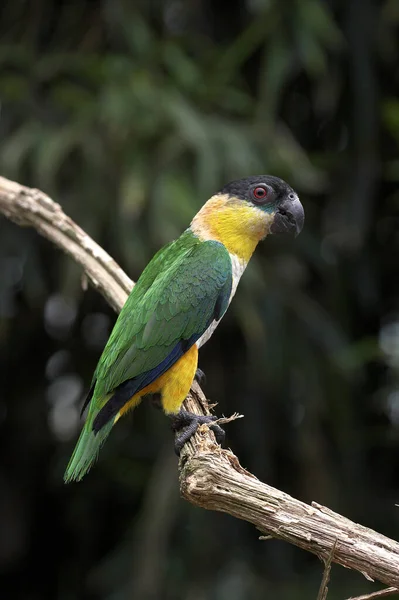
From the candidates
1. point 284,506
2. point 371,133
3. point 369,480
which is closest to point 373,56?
point 371,133

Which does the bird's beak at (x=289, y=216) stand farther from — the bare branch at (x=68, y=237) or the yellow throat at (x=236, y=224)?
the bare branch at (x=68, y=237)

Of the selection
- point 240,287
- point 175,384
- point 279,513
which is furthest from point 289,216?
point 279,513

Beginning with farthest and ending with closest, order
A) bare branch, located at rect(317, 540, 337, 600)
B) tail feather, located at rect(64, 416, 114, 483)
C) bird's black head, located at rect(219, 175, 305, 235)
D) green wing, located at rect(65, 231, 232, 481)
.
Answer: bird's black head, located at rect(219, 175, 305, 235), green wing, located at rect(65, 231, 232, 481), tail feather, located at rect(64, 416, 114, 483), bare branch, located at rect(317, 540, 337, 600)

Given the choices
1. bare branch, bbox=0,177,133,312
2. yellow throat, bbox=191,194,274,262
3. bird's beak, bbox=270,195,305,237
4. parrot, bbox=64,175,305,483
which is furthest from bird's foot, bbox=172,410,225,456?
bird's beak, bbox=270,195,305,237

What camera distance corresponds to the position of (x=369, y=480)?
16.3ft

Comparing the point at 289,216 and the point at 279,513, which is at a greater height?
the point at 289,216

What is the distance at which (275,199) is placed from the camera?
A: 3.16m

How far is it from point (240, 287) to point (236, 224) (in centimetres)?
102

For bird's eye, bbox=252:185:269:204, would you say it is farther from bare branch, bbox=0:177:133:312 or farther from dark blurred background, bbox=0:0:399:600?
dark blurred background, bbox=0:0:399:600

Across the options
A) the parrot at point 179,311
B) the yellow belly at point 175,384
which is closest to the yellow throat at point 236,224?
the parrot at point 179,311

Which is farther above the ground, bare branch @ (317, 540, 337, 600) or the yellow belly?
Result: the yellow belly

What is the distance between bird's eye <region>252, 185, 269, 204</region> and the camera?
124 inches

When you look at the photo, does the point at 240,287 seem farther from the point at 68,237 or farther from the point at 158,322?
the point at 158,322

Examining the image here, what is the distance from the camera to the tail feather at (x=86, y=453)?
8.48 ft
